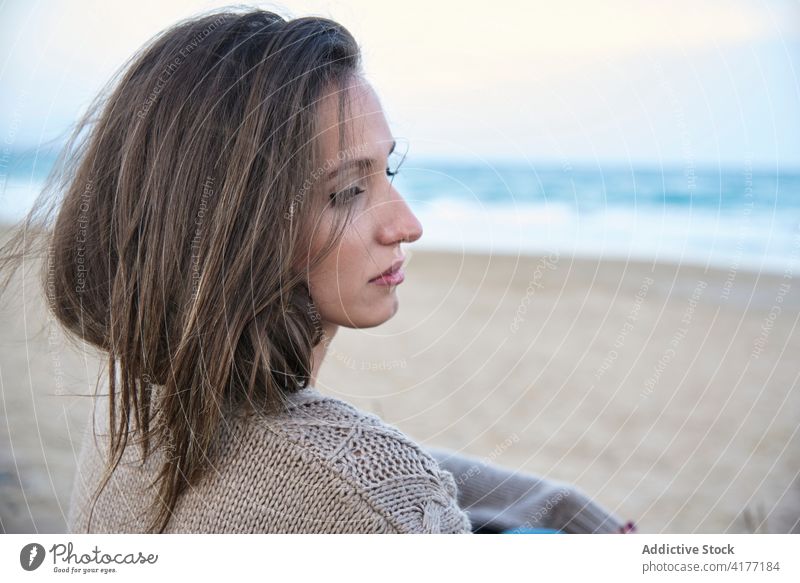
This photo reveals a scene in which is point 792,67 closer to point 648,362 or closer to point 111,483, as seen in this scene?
point 111,483

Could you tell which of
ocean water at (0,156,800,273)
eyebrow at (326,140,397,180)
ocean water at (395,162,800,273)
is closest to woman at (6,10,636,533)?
eyebrow at (326,140,397,180)

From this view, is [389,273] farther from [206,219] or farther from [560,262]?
[560,262]

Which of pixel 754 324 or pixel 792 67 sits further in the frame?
pixel 754 324

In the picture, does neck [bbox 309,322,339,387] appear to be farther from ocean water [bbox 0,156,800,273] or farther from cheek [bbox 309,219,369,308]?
ocean water [bbox 0,156,800,273]

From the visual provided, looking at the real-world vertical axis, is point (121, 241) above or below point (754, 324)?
above

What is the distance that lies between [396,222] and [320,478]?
0.28 meters

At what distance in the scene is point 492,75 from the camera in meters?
1.40

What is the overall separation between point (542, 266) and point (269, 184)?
181 inches

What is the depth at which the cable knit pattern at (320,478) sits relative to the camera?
0.70 meters

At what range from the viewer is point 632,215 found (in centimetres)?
518

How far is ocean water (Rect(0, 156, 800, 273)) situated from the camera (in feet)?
13.5

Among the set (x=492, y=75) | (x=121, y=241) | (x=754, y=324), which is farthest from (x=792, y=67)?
(x=754, y=324)
